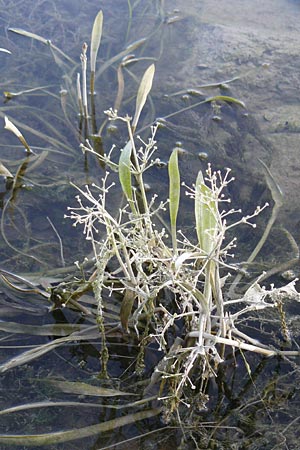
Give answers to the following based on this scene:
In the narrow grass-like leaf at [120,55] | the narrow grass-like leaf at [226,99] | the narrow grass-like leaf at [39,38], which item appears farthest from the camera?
the narrow grass-like leaf at [39,38]

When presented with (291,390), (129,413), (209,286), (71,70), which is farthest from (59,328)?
(71,70)

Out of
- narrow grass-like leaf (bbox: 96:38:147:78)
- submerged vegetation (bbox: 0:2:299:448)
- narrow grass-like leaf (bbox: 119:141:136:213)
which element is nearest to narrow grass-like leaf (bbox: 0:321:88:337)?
submerged vegetation (bbox: 0:2:299:448)

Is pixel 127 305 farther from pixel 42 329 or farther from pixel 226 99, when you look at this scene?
pixel 226 99

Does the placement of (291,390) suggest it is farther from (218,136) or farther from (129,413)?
(218,136)

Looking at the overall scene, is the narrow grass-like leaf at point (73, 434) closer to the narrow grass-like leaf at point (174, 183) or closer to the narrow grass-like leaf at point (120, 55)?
the narrow grass-like leaf at point (174, 183)

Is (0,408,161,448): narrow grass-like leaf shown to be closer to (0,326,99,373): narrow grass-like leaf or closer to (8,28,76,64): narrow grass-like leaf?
(0,326,99,373): narrow grass-like leaf

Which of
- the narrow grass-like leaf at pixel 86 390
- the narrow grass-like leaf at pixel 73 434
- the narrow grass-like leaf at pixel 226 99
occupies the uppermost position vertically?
the narrow grass-like leaf at pixel 226 99

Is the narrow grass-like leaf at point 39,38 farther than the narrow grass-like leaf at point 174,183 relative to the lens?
Yes

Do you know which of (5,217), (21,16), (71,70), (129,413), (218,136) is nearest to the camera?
(129,413)

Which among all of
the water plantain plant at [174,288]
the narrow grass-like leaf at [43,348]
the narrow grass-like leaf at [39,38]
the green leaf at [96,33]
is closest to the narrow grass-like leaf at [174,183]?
the water plantain plant at [174,288]
